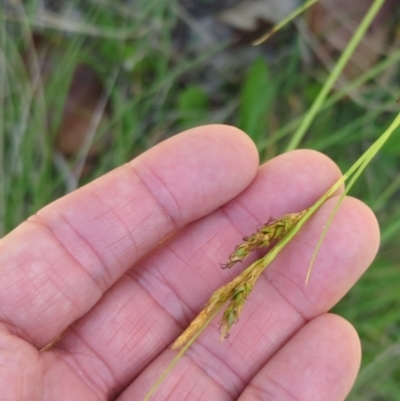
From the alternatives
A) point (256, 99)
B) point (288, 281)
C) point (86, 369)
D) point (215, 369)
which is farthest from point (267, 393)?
point (256, 99)

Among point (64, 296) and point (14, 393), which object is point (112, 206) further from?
point (14, 393)

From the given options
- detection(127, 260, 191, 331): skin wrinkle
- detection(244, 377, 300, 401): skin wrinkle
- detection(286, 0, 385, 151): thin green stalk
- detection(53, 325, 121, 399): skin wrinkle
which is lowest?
detection(244, 377, 300, 401): skin wrinkle

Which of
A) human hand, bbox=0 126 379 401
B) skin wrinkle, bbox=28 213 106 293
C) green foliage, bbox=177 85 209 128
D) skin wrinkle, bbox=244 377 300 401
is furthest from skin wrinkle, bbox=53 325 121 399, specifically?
green foliage, bbox=177 85 209 128

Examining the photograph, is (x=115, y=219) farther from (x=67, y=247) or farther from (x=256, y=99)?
(x=256, y=99)

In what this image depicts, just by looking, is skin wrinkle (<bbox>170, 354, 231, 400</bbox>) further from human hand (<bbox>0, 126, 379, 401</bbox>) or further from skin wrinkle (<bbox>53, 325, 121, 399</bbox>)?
skin wrinkle (<bbox>53, 325, 121, 399</bbox>)

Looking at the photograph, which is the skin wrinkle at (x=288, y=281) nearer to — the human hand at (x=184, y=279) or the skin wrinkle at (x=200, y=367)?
the human hand at (x=184, y=279)

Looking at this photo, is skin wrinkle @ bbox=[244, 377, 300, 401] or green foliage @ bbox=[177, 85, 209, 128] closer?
skin wrinkle @ bbox=[244, 377, 300, 401]

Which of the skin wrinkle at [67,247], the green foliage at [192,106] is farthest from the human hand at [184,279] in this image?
the green foliage at [192,106]
